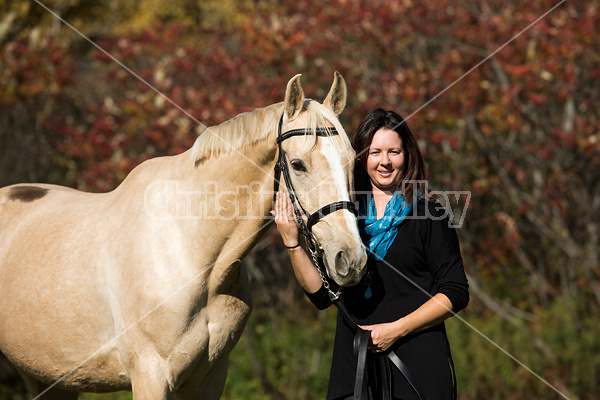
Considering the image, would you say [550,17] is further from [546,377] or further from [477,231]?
[546,377]

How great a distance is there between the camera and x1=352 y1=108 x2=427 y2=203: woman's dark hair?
2746 millimetres

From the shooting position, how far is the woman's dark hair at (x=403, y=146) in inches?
108

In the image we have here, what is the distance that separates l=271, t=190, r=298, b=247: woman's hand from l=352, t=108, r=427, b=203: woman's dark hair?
411 mm

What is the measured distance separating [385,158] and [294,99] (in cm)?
49

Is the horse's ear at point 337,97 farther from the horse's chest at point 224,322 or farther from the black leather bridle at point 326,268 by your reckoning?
the horse's chest at point 224,322

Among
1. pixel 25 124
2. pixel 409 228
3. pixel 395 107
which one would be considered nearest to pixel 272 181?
pixel 409 228

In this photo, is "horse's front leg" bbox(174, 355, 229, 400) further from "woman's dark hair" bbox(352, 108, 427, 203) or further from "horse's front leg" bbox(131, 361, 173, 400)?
"woman's dark hair" bbox(352, 108, 427, 203)

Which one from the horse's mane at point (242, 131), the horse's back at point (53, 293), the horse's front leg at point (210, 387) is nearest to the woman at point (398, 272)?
the horse's mane at point (242, 131)

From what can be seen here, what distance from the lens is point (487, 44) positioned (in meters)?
6.32

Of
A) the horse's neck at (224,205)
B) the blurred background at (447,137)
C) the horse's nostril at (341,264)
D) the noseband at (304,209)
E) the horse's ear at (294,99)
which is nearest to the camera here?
the horse's nostril at (341,264)

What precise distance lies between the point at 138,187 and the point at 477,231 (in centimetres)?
483

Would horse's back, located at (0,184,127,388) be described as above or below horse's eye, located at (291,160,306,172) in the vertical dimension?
below

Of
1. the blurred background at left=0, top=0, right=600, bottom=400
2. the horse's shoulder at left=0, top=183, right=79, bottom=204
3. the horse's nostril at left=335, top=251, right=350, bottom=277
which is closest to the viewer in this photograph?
the horse's nostril at left=335, top=251, right=350, bottom=277

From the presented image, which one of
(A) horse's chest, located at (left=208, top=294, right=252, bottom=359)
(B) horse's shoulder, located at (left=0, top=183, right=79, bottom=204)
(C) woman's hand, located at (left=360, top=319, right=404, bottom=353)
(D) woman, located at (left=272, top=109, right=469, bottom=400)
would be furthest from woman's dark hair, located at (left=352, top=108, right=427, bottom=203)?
(B) horse's shoulder, located at (left=0, top=183, right=79, bottom=204)
